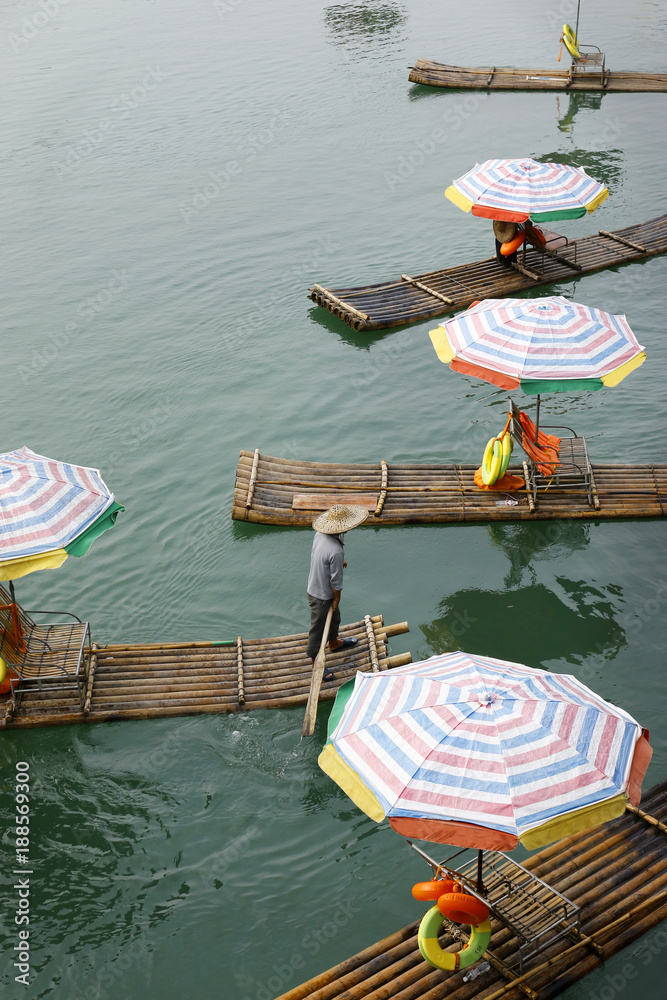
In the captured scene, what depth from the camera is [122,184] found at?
2355 centimetres

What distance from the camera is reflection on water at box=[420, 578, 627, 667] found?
1027cm

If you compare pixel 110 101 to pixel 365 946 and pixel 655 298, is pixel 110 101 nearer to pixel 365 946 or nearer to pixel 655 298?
pixel 655 298

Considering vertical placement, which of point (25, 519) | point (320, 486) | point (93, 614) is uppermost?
point (25, 519)

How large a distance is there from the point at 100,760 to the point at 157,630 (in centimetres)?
194

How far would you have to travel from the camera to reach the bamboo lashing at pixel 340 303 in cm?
1642

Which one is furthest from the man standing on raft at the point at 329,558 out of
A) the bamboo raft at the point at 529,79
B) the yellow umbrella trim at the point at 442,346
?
the bamboo raft at the point at 529,79

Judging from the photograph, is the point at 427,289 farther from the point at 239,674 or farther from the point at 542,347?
the point at 239,674

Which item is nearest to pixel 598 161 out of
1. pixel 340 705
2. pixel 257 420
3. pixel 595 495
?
pixel 257 420

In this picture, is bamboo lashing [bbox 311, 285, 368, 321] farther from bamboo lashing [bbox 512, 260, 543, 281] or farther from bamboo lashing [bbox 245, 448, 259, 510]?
bamboo lashing [bbox 245, 448, 259, 510]

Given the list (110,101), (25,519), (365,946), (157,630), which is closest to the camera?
(365,946)

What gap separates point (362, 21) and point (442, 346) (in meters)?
27.9

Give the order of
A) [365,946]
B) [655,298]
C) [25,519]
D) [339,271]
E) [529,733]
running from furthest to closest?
[339,271]
[655,298]
[25,519]
[365,946]
[529,733]

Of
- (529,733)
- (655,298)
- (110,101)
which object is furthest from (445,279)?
(110,101)

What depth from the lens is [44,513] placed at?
8648mm
